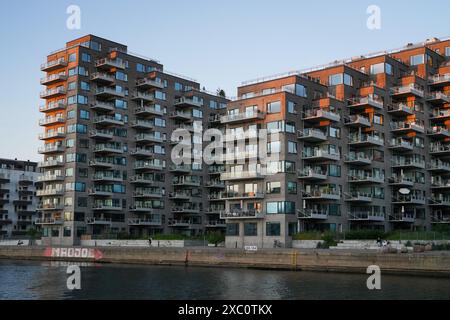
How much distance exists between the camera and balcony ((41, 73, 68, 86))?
12638 cm

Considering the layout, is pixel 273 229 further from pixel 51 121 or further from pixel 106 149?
pixel 51 121

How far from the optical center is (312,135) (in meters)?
97.3

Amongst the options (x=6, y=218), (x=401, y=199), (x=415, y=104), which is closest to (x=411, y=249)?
(x=401, y=199)

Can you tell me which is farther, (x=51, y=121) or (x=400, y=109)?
(x=51, y=121)

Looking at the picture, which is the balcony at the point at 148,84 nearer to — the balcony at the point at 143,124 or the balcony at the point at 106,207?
the balcony at the point at 143,124

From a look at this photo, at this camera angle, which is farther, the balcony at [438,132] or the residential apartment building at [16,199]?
the residential apartment building at [16,199]

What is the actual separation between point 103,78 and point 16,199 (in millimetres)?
74063

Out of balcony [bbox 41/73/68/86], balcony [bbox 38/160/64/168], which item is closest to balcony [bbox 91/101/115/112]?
balcony [bbox 41/73/68/86]

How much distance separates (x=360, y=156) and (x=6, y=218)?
11550cm

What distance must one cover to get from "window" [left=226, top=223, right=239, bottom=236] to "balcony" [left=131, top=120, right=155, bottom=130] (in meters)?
41.2

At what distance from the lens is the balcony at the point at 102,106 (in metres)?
126

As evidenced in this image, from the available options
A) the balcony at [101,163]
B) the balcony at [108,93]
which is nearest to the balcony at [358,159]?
the balcony at [101,163]

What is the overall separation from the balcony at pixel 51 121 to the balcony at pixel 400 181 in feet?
213

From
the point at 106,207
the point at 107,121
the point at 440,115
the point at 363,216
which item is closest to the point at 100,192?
the point at 106,207
